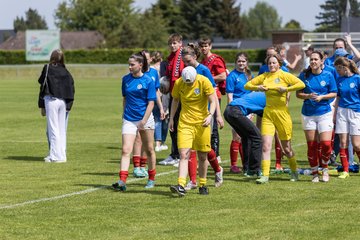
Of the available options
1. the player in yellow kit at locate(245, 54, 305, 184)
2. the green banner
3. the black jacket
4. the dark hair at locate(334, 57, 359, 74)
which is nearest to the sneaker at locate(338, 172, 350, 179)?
the player in yellow kit at locate(245, 54, 305, 184)

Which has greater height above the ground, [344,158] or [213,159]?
[213,159]

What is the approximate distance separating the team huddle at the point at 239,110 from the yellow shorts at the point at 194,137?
0.04 feet

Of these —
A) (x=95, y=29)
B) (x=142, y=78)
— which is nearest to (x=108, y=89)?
(x=142, y=78)

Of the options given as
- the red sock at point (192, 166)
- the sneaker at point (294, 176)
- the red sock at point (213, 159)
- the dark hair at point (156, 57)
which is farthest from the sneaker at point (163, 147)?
the red sock at point (192, 166)

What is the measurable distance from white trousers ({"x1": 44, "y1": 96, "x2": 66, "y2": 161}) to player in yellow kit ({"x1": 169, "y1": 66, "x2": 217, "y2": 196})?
5594 mm

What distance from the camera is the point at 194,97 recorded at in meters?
12.9

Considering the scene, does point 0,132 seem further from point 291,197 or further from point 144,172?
point 291,197

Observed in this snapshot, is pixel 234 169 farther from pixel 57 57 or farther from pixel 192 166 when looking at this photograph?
pixel 57 57

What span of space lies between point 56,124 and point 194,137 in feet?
19.7

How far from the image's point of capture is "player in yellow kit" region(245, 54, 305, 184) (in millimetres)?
14109

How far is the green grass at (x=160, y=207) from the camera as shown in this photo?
33.4ft

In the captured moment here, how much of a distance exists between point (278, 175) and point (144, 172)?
2.13m

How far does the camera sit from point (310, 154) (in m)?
14.7

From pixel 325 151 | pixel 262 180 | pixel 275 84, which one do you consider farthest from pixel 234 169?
pixel 275 84
